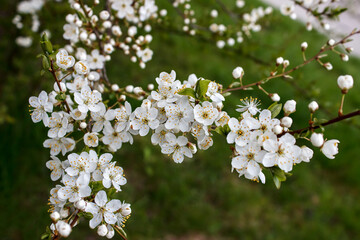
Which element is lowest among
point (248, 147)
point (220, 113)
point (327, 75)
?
point (248, 147)

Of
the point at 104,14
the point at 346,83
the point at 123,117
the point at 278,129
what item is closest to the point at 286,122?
the point at 278,129

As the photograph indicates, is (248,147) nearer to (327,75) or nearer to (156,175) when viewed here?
(156,175)

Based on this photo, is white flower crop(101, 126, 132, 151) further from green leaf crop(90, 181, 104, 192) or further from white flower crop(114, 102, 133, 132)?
green leaf crop(90, 181, 104, 192)

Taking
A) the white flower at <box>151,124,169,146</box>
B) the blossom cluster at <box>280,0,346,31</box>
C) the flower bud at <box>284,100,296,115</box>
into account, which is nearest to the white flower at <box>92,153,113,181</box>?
the white flower at <box>151,124,169,146</box>

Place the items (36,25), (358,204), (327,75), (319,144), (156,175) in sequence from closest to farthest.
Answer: (319,144) → (36,25) → (156,175) → (358,204) → (327,75)

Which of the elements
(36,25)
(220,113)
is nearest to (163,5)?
(36,25)

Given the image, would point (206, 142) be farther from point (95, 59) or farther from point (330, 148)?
point (95, 59)
